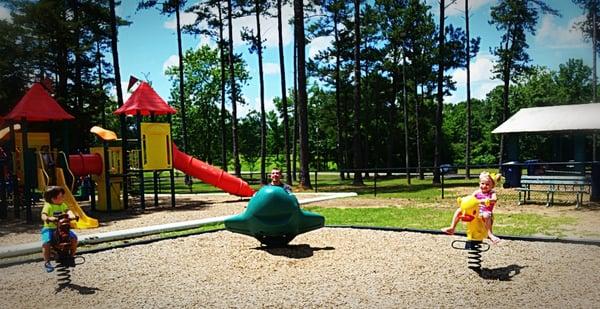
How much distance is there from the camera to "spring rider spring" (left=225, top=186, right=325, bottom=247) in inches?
265

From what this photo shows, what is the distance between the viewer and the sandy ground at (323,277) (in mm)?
4543

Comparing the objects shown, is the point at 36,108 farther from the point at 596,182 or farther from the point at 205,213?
the point at 596,182

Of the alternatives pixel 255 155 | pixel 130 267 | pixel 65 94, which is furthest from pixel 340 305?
pixel 255 155

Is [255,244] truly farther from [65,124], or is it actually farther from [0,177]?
[0,177]

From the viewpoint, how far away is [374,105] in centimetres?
3644

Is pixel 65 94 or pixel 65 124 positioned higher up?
pixel 65 94

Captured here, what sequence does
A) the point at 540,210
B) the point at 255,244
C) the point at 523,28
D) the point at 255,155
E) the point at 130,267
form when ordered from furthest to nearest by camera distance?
the point at 255,155 → the point at 523,28 → the point at 540,210 → the point at 255,244 → the point at 130,267

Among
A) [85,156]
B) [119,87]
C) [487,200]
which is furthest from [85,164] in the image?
[487,200]

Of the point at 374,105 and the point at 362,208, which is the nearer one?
the point at 362,208

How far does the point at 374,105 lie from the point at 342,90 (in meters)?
3.05

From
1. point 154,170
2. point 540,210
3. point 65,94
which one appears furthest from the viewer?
point 65,94

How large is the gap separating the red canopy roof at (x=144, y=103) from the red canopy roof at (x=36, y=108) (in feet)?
6.60

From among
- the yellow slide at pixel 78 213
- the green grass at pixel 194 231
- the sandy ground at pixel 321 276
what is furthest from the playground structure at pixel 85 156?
the sandy ground at pixel 321 276

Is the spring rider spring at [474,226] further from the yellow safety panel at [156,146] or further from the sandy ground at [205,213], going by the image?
the yellow safety panel at [156,146]
